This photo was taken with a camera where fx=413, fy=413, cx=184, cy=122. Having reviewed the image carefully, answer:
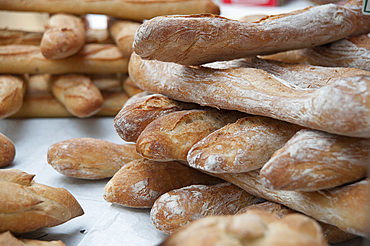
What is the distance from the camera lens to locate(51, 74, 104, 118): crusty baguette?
72.2 inches

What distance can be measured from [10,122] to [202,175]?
3.87 ft

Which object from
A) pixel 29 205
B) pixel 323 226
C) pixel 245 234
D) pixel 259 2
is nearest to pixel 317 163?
pixel 323 226

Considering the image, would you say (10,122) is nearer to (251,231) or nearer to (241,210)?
(241,210)

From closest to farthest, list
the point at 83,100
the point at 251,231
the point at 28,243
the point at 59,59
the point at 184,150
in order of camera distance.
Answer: the point at 251,231 < the point at 28,243 < the point at 184,150 < the point at 83,100 < the point at 59,59

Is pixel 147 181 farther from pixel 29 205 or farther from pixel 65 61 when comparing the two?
pixel 65 61

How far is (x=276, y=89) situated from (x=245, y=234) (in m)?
0.51

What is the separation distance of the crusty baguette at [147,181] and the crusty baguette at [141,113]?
0.10 m

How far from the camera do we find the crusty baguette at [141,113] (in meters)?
1.25

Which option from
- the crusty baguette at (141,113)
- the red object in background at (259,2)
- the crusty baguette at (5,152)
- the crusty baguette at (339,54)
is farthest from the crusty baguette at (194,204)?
the red object in background at (259,2)

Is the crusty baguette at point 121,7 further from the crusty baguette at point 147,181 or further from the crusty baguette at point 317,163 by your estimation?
the crusty baguette at point 317,163

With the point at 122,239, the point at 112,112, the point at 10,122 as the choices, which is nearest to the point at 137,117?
the point at 122,239

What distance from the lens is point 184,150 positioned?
3.62ft

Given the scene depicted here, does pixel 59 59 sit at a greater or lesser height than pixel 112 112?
greater

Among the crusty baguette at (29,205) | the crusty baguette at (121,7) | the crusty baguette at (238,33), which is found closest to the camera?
the crusty baguette at (29,205)
